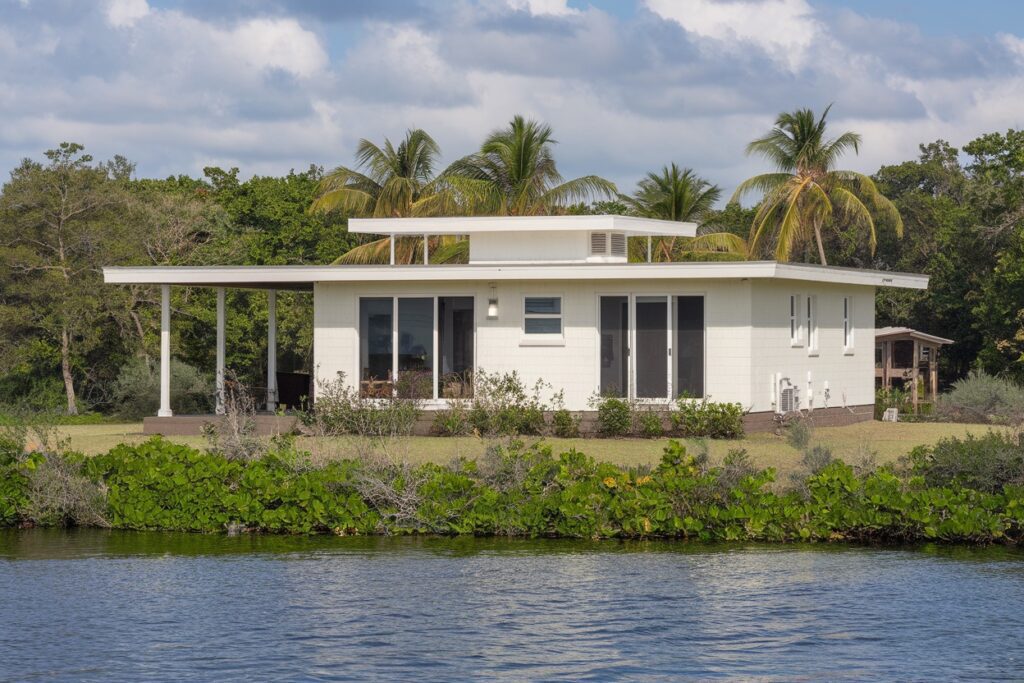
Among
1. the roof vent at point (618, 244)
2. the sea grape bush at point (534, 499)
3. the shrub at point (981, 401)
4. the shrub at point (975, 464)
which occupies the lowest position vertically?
the sea grape bush at point (534, 499)

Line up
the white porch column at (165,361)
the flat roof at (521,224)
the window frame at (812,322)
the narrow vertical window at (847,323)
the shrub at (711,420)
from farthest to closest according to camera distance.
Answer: the narrow vertical window at (847,323), the window frame at (812,322), the white porch column at (165,361), the flat roof at (521,224), the shrub at (711,420)

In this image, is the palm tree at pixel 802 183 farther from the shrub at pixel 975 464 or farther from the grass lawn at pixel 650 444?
the shrub at pixel 975 464

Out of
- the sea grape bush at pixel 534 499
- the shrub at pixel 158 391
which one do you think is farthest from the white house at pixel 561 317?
the sea grape bush at pixel 534 499

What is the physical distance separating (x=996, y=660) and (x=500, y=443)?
7793mm

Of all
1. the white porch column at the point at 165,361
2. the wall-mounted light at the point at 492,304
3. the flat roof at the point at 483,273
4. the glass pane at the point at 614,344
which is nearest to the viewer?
the flat roof at the point at 483,273

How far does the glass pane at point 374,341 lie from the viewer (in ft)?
81.4

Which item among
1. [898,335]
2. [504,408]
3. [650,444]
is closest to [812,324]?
[650,444]

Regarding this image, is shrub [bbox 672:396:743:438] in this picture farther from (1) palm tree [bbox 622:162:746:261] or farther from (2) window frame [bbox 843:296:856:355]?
(1) palm tree [bbox 622:162:746:261]

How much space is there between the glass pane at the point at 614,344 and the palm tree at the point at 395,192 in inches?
412

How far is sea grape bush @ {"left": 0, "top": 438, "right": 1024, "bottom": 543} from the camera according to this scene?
16.0m

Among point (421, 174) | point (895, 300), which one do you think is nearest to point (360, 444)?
point (421, 174)

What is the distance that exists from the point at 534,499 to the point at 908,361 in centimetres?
2579

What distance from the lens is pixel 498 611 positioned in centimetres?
1300

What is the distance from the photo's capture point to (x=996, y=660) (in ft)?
37.3
